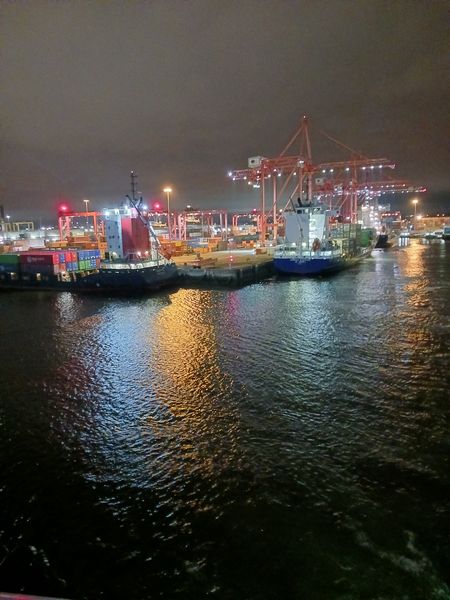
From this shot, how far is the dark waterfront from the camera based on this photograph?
6.39 metres

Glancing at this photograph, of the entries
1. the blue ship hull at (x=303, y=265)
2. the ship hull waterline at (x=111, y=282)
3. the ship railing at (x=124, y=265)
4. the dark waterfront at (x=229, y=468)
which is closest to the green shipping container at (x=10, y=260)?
the ship hull waterline at (x=111, y=282)

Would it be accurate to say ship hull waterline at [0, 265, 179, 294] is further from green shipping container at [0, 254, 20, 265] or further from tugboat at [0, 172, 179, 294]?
green shipping container at [0, 254, 20, 265]

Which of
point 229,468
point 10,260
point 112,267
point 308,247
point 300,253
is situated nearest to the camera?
point 229,468

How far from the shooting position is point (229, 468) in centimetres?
907

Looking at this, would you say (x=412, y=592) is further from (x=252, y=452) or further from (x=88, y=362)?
(x=88, y=362)

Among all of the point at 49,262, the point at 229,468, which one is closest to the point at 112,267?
the point at 49,262

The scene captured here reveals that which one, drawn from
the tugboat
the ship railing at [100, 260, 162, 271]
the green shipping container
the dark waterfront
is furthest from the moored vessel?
the green shipping container

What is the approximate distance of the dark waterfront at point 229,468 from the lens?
21.0 feet

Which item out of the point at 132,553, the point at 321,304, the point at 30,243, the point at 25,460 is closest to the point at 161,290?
the point at 321,304

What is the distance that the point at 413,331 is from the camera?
66.7ft

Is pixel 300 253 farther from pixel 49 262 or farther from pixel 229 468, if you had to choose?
pixel 229 468

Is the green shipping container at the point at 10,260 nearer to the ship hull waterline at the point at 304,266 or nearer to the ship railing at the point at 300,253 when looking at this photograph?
the ship hull waterline at the point at 304,266

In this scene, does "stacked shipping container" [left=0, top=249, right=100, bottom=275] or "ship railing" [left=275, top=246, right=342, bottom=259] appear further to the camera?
"ship railing" [left=275, top=246, right=342, bottom=259]

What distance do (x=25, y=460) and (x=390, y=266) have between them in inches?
2054
